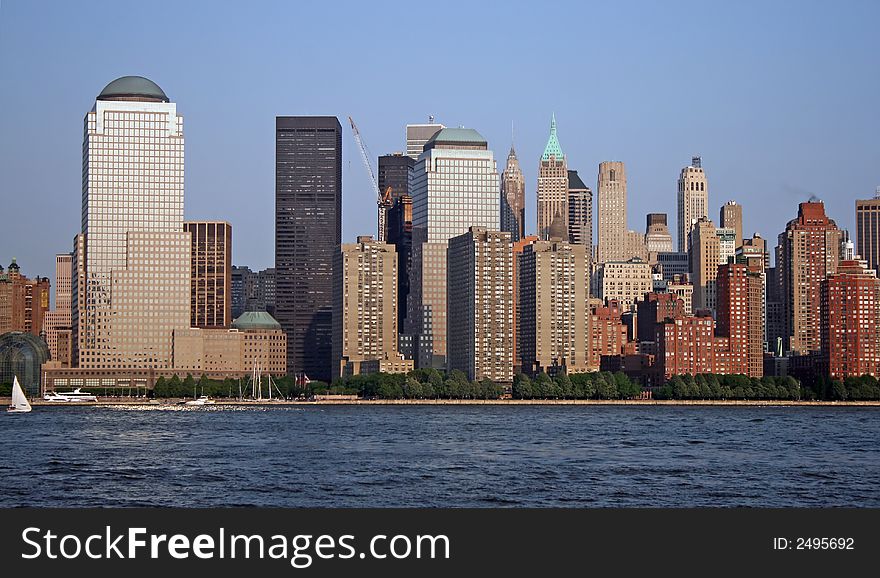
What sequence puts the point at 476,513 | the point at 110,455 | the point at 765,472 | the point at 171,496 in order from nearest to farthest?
the point at 476,513 < the point at 171,496 < the point at 765,472 < the point at 110,455

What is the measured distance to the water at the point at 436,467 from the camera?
63469 mm

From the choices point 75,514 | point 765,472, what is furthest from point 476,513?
point 765,472

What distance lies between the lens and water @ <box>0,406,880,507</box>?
63.5m

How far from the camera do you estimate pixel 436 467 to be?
8181 cm

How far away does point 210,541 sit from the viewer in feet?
83.6

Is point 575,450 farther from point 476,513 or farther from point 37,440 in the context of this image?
point 476,513

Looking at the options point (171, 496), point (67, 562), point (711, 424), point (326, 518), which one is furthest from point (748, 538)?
point (711, 424)

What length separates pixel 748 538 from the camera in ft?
90.6

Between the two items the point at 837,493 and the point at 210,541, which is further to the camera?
the point at 837,493

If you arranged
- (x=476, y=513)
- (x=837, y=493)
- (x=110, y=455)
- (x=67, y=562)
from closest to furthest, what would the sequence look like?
1. (x=67, y=562)
2. (x=476, y=513)
3. (x=837, y=493)
4. (x=110, y=455)

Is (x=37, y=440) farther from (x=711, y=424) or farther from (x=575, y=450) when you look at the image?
(x=711, y=424)

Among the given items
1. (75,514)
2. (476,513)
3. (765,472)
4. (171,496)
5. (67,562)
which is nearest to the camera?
(67,562)

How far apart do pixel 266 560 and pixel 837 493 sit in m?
47.4

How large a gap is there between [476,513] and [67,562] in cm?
795
